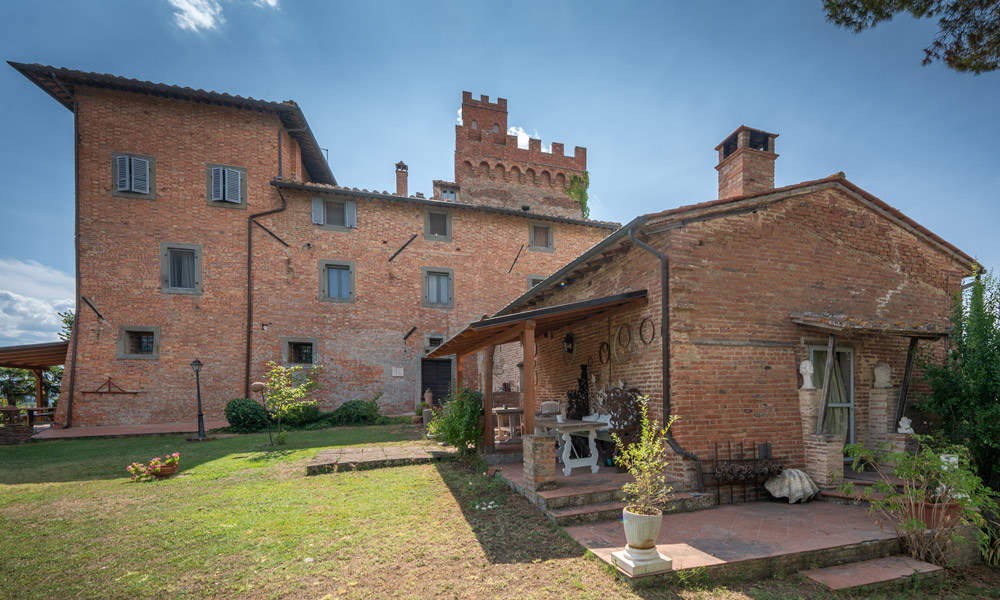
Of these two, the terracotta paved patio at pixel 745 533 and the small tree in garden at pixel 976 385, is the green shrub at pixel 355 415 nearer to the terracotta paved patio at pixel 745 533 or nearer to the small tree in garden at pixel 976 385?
the terracotta paved patio at pixel 745 533

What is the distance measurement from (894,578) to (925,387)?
16.5 ft

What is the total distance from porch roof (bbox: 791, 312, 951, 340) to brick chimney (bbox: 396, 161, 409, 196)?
17.5m

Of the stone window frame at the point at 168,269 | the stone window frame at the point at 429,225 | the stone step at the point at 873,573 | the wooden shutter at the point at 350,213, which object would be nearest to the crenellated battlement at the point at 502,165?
the stone window frame at the point at 429,225

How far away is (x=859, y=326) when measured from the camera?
5910 millimetres

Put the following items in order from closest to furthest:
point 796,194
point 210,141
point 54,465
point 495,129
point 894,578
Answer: point 894,578
point 796,194
point 54,465
point 210,141
point 495,129

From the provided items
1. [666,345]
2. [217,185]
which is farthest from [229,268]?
[666,345]

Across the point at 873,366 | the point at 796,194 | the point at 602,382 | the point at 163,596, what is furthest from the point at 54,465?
the point at 873,366

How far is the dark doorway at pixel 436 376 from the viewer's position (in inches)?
687

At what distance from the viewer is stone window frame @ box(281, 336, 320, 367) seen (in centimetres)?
1568

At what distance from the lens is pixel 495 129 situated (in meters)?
25.3

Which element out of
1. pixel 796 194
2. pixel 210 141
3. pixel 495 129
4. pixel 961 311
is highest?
pixel 495 129

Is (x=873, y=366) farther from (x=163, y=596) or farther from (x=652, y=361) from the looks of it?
(x=163, y=596)

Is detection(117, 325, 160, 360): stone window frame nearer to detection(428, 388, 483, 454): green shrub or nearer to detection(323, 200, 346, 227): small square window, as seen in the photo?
detection(323, 200, 346, 227): small square window

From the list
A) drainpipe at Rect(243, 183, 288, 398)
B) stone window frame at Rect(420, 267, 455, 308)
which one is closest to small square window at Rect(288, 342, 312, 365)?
drainpipe at Rect(243, 183, 288, 398)
